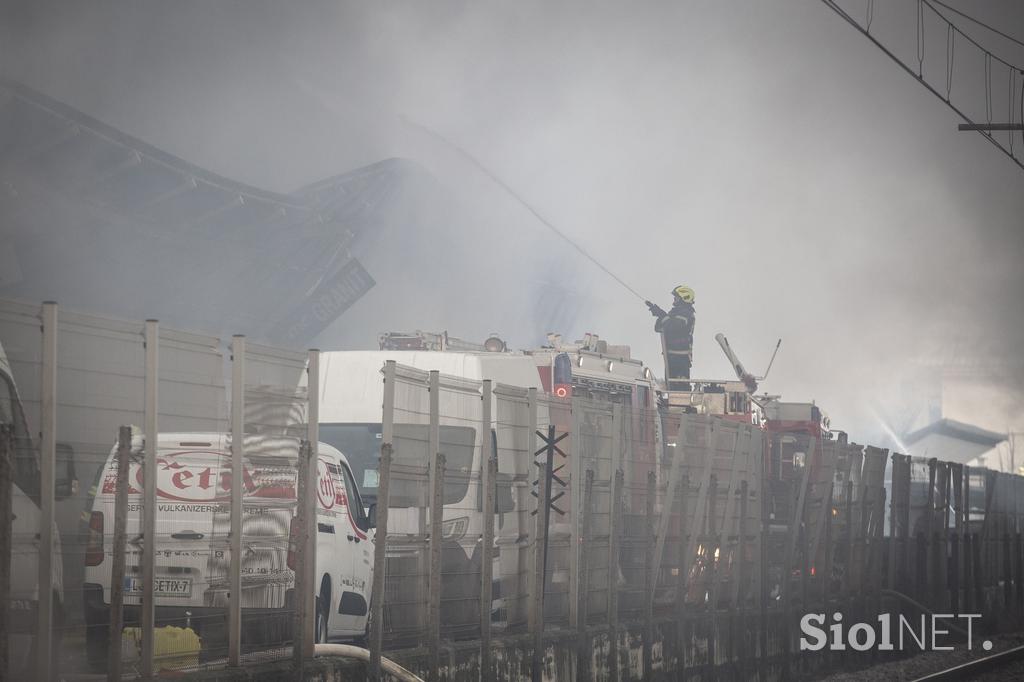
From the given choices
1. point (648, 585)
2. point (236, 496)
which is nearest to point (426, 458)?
point (236, 496)

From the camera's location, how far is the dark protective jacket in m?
28.2

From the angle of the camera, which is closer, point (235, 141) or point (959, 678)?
point (959, 678)

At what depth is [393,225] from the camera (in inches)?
1713

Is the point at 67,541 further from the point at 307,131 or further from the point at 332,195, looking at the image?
the point at 307,131

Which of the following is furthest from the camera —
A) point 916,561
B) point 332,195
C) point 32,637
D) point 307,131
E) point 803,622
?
point 307,131

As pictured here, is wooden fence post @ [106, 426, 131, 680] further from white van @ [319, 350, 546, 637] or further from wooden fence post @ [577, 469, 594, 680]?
wooden fence post @ [577, 469, 594, 680]

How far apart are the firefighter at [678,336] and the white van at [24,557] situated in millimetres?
21803

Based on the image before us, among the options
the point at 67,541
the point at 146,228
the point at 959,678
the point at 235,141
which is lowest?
the point at 959,678

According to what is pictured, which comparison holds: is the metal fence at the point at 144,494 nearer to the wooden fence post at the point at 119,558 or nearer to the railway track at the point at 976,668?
the wooden fence post at the point at 119,558

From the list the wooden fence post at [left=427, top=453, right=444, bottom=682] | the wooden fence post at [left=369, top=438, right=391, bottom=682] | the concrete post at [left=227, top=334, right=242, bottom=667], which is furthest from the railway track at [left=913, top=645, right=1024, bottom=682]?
the concrete post at [left=227, top=334, right=242, bottom=667]

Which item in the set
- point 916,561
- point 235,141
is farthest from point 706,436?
point 235,141

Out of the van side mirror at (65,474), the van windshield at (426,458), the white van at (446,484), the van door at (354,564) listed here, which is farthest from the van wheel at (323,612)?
the van side mirror at (65,474)

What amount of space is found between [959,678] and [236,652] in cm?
1062

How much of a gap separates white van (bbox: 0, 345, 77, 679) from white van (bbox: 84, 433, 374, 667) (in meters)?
0.44
